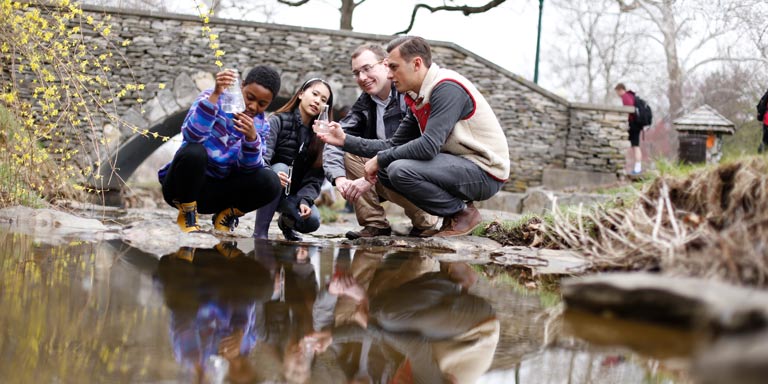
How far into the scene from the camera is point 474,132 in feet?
14.8

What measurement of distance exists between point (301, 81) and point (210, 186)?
30.4 feet

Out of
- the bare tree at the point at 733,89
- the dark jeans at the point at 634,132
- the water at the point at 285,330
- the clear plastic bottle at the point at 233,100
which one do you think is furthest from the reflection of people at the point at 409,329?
the bare tree at the point at 733,89

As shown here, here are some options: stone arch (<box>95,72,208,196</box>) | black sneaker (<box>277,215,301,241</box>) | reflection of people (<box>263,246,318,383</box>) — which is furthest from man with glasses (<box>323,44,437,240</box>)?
stone arch (<box>95,72,208,196</box>)

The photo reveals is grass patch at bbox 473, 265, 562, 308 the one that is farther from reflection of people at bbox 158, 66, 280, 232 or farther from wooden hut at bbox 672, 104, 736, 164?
wooden hut at bbox 672, 104, 736, 164

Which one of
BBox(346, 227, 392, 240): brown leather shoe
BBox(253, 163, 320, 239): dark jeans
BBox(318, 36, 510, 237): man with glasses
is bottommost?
BBox(346, 227, 392, 240): brown leather shoe

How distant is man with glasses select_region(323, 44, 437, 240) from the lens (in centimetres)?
491

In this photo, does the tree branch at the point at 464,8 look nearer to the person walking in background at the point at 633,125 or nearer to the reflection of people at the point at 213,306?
the person walking in background at the point at 633,125

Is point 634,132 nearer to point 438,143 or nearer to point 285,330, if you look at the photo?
point 438,143

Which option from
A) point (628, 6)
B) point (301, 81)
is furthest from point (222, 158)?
point (628, 6)

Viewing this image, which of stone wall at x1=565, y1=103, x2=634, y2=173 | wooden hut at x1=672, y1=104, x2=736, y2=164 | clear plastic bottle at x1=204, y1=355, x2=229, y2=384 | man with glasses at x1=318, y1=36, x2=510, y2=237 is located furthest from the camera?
stone wall at x1=565, y1=103, x2=634, y2=173

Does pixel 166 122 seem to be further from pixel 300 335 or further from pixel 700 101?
pixel 700 101

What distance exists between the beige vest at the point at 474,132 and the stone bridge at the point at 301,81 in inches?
354

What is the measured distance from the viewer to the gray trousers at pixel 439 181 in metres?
4.39

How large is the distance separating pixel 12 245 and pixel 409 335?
213 cm
